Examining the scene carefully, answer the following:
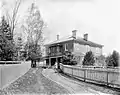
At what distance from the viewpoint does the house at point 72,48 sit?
2550 centimetres

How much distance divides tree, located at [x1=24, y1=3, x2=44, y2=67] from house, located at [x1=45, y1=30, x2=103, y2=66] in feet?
13.8

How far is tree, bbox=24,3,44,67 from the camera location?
18.9 meters

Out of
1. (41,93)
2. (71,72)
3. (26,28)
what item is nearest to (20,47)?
(26,28)

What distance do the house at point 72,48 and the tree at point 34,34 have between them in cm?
422

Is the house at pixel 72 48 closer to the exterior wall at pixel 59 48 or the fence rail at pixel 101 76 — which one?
the exterior wall at pixel 59 48

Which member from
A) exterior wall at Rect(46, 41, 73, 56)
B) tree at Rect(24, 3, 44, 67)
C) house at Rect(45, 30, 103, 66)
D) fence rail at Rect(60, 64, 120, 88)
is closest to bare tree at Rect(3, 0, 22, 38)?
tree at Rect(24, 3, 44, 67)

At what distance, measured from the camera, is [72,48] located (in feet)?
83.7

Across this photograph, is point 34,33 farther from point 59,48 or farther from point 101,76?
point 101,76

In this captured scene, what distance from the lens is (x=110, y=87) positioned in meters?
6.61

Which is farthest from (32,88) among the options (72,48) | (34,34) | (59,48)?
(59,48)

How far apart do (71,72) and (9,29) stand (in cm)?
1211

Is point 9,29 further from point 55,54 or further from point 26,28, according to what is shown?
point 55,54

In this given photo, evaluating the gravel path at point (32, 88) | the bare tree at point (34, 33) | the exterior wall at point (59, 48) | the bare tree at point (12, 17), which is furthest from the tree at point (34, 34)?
the gravel path at point (32, 88)

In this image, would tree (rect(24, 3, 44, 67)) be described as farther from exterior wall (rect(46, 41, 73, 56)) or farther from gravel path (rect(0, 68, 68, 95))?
gravel path (rect(0, 68, 68, 95))
